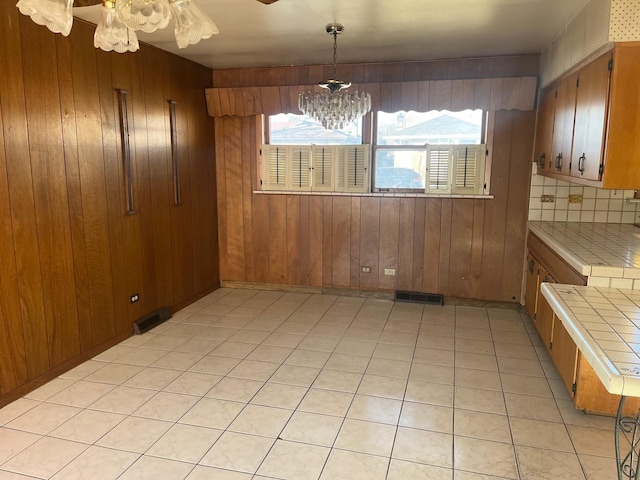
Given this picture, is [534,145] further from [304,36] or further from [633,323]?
[633,323]

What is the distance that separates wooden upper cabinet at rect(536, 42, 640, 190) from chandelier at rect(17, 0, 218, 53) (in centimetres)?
223

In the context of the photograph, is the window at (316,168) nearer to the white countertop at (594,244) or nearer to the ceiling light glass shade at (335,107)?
the ceiling light glass shade at (335,107)

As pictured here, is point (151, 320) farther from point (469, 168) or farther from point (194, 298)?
point (469, 168)

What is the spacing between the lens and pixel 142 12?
5.09ft

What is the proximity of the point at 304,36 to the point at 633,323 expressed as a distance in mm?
3082

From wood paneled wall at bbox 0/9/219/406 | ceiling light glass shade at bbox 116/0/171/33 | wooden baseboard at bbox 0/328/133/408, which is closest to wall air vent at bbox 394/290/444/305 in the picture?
wood paneled wall at bbox 0/9/219/406

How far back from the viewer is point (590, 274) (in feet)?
8.35

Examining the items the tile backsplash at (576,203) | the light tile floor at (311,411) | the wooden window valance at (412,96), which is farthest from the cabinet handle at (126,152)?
the tile backsplash at (576,203)

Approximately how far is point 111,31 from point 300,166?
343 cm

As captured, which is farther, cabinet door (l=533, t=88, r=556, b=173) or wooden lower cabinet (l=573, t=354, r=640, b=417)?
cabinet door (l=533, t=88, r=556, b=173)

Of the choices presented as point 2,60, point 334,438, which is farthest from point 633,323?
point 2,60

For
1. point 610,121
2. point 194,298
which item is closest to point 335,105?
point 610,121

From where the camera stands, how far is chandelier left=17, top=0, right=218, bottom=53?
1.46 meters

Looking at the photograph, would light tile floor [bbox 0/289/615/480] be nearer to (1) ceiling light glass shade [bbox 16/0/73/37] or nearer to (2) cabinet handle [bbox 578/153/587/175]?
(2) cabinet handle [bbox 578/153/587/175]
